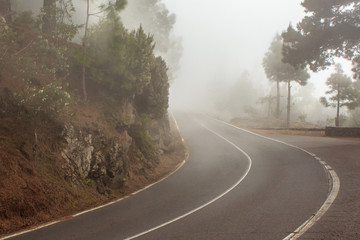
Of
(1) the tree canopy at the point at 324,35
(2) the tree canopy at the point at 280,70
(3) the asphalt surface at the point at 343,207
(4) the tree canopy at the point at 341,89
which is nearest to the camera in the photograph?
(3) the asphalt surface at the point at 343,207

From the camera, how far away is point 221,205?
36.8 ft

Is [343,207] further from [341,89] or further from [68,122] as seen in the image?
[341,89]

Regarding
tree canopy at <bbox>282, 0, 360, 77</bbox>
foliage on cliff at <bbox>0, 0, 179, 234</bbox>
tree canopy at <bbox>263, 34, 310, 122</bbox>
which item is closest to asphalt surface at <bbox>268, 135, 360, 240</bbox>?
foliage on cliff at <bbox>0, 0, 179, 234</bbox>

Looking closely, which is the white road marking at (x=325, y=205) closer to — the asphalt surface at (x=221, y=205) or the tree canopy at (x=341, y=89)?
the asphalt surface at (x=221, y=205)

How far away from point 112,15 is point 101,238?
12.3 metres

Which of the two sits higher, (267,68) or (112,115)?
(267,68)

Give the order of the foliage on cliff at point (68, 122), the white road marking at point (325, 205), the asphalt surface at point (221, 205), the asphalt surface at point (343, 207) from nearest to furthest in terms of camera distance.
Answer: the asphalt surface at point (343, 207) → the white road marking at point (325, 205) → the asphalt surface at point (221, 205) → the foliage on cliff at point (68, 122)

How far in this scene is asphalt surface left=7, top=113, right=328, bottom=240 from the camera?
8.64 meters

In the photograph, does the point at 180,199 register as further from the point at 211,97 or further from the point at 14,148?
the point at 211,97

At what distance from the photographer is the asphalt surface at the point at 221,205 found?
8641 mm

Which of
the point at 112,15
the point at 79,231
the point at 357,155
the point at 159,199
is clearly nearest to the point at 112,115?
the point at 112,15

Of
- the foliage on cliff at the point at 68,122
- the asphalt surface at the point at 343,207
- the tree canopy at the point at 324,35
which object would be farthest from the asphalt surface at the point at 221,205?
the tree canopy at the point at 324,35

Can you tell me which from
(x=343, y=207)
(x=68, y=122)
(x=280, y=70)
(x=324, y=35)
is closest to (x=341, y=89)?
(x=280, y=70)

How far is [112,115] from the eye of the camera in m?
17.3
